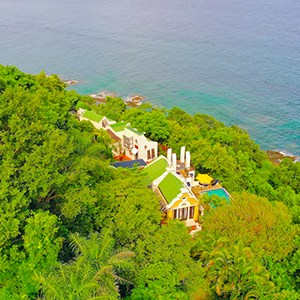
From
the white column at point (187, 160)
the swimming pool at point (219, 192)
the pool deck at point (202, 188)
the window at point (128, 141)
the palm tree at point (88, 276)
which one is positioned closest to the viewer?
the palm tree at point (88, 276)

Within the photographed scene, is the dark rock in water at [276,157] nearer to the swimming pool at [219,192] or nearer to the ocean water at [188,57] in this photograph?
the ocean water at [188,57]

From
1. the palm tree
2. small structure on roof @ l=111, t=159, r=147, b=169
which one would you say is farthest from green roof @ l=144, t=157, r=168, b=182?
the palm tree

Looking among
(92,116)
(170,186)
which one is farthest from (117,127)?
(170,186)

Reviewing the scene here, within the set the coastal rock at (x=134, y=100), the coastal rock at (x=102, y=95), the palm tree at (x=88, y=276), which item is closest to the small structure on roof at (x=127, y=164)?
the palm tree at (x=88, y=276)

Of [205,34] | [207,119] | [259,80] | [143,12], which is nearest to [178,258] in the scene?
[207,119]

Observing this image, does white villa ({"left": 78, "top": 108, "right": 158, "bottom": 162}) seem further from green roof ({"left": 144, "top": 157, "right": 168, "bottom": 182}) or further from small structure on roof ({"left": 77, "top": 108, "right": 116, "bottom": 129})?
green roof ({"left": 144, "top": 157, "right": 168, "bottom": 182})

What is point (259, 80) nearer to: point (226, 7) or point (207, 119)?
point (207, 119)
